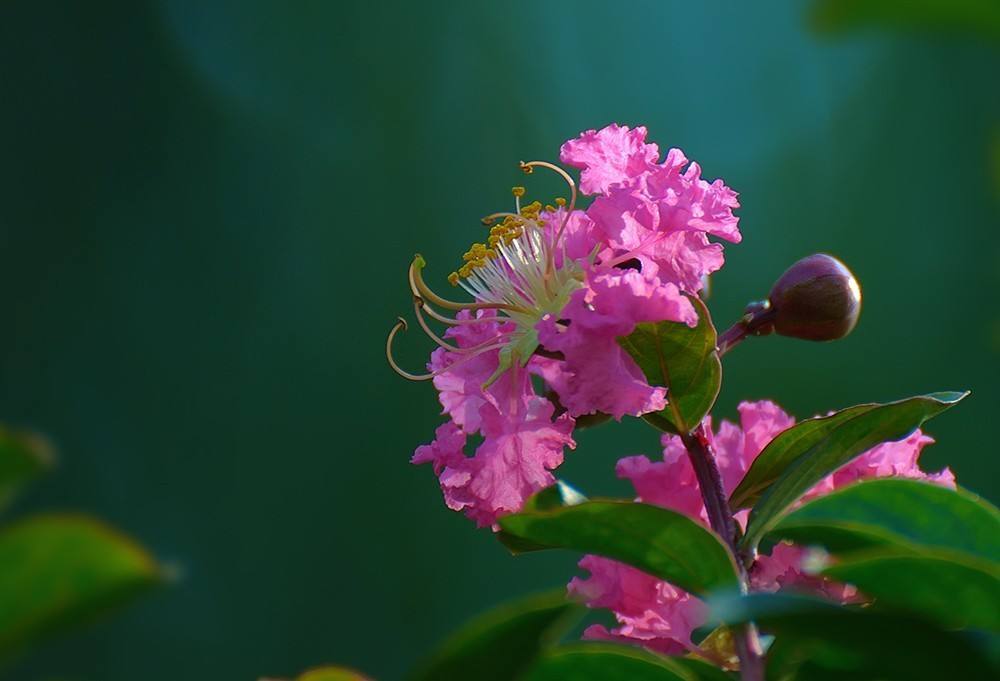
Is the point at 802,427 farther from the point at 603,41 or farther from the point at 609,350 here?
the point at 603,41

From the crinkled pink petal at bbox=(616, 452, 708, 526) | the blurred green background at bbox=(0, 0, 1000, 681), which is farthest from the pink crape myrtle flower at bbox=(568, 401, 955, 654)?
the blurred green background at bbox=(0, 0, 1000, 681)

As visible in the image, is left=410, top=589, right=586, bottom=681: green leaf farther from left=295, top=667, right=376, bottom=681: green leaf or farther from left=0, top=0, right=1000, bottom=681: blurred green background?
left=0, top=0, right=1000, bottom=681: blurred green background

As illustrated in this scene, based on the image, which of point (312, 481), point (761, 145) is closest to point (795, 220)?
point (761, 145)

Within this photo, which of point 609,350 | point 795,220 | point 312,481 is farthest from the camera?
point 795,220

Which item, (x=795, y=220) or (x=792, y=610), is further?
(x=795, y=220)

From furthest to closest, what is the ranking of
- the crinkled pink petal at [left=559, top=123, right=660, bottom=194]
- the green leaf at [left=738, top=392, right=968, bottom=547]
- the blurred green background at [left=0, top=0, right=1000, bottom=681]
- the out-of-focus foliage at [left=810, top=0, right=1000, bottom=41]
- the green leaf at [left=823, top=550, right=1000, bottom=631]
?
the blurred green background at [left=0, top=0, right=1000, bottom=681] < the crinkled pink petal at [left=559, top=123, right=660, bottom=194] < the green leaf at [left=738, top=392, right=968, bottom=547] < the green leaf at [left=823, top=550, right=1000, bottom=631] < the out-of-focus foliage at [left=810, top=0, right=1000, bottom=41]

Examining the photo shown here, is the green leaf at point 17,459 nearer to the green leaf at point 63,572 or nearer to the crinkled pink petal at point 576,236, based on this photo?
the green leaf at point 63,572

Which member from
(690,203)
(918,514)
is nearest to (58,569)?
(918,514)
